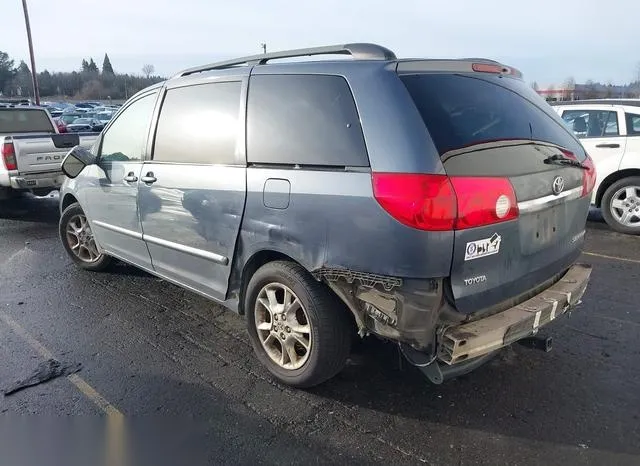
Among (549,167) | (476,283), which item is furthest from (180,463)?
(549,167)

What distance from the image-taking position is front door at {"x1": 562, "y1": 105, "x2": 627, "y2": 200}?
7090 mm

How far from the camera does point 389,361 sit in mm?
3443

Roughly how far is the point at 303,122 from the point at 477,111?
3.17 feet

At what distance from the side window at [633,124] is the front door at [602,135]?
3.6 inches

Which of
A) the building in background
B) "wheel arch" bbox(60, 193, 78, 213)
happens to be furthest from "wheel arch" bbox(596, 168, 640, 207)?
the building in background

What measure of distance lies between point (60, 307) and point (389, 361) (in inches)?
118

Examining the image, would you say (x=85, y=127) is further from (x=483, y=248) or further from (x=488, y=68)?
(x=483, y=248)

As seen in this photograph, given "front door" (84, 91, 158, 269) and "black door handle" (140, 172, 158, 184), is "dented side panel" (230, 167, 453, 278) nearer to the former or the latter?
"black door handle" (140, 172, 158, 184)

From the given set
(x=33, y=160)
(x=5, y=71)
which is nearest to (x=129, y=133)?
(x=33, y=160)

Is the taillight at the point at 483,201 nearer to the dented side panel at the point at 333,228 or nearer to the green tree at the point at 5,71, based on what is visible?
the dented side panel at the point at 333,228

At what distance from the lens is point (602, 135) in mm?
7277

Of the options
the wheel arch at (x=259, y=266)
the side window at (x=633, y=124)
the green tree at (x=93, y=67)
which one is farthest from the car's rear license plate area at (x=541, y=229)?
the green tree at (x=93, y=67)

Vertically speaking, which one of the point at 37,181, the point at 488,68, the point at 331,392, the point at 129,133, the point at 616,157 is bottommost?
the point at 331,392

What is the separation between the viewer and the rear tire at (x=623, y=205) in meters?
6.94
